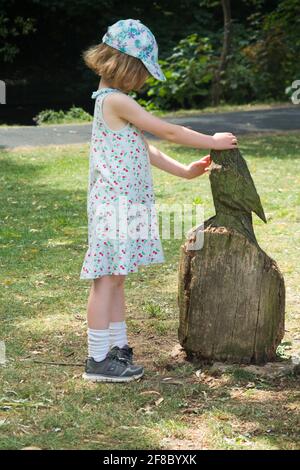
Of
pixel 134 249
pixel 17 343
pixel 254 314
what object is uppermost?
pixel 134 249

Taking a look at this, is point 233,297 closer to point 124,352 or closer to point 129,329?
point 124,352

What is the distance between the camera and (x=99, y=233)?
13.0ft

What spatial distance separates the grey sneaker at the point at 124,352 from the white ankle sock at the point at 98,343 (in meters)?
0.08

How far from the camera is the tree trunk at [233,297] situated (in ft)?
13.4

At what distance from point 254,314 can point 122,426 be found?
93 centimetres

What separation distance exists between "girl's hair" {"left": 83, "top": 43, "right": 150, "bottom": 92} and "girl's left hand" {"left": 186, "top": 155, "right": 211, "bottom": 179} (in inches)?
18.5

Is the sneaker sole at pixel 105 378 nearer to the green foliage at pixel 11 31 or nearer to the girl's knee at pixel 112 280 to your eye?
the girl's knee at pixel 112 280

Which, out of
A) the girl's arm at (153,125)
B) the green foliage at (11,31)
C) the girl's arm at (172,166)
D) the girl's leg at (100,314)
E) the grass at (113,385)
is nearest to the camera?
the grass at (113,385)

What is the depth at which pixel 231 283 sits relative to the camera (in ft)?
13.5

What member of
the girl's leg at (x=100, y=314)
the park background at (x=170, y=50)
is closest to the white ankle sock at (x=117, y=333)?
the girl's leg at (x=100, y=314)

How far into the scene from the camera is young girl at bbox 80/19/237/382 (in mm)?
3953

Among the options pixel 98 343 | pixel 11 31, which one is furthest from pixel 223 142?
pixel 11 31

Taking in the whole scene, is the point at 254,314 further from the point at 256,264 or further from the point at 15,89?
the point at 15,89
